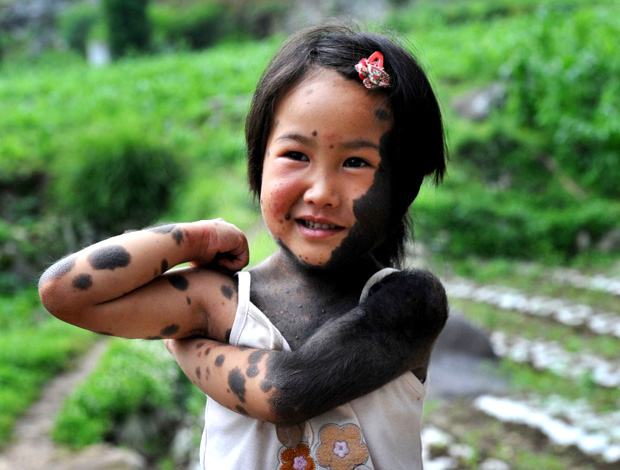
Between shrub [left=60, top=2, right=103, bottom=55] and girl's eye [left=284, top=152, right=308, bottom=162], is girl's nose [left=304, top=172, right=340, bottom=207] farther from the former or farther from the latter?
shrub [left=60, top=2, right=103, bottom=55]

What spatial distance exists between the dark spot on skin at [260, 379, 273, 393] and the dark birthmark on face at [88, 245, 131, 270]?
1.09 ft

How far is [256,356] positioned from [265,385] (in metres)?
0.07

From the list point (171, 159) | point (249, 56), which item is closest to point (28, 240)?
point (171, 159)

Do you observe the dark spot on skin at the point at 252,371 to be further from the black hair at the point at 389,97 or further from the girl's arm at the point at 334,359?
the black hair at the point at 389,97

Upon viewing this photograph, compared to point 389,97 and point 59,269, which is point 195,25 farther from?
point 59,269

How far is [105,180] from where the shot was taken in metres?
11.2

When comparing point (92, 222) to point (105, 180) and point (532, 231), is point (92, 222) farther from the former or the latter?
point (532, 231)

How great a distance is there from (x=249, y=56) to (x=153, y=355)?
1112cm

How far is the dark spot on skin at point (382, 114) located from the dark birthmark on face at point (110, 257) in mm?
545

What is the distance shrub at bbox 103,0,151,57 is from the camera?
18.9 metres

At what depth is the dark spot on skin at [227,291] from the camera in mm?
1636

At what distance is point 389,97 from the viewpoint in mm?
1607

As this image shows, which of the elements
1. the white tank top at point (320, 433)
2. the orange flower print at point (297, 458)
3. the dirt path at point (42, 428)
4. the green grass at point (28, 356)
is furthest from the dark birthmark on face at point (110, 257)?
the green grass at point (28, 356)

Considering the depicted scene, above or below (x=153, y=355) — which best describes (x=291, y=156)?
above
